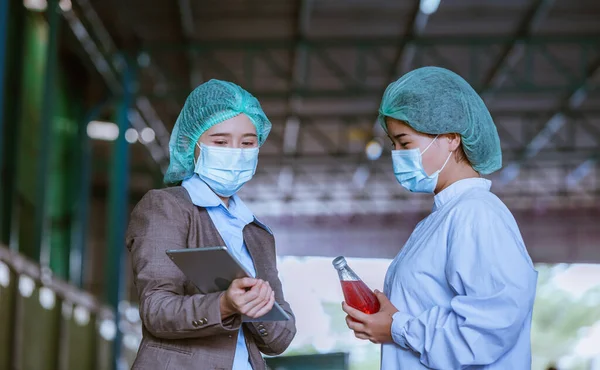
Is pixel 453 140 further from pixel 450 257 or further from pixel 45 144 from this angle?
pixel 45 144

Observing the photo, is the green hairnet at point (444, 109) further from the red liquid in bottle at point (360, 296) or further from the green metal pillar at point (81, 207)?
the green metal pillar at point (81, 207)

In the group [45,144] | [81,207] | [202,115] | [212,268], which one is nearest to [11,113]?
[45,144]

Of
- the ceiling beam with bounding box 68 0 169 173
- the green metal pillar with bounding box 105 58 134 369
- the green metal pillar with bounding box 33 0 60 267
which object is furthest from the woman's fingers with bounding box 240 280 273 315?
the green metal pillar with bounding box 105 58 134 369

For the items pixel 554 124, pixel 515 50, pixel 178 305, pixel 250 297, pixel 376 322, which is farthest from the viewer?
pixel 554 124

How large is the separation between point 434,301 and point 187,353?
69cm

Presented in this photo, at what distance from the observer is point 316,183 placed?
24.6m

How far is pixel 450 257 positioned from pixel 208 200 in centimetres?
72

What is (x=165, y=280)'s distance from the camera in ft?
8.26

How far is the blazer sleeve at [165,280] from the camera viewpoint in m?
2.44

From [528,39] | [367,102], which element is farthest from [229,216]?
[367,102]

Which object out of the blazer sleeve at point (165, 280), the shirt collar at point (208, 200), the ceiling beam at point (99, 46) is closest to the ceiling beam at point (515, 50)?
the ceiling beam at point (99, 46)

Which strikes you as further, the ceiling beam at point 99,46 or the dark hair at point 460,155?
the ceiling beam at point 99,46

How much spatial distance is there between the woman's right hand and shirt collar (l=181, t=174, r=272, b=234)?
0.43 metres

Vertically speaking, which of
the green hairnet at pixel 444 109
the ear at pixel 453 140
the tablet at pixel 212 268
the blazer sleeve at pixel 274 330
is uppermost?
the green hairnet at pixel 444 109
